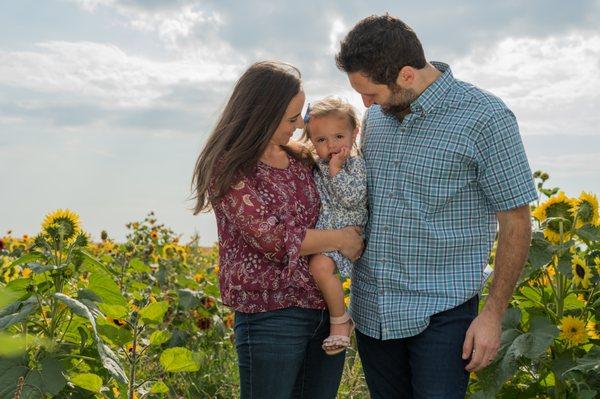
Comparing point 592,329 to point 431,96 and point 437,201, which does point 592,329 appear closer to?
point 437,201

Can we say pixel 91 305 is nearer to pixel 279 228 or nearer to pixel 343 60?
pixel 279 228

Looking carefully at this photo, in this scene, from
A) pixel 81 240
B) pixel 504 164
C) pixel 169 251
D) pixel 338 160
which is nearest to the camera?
pixel 504 164

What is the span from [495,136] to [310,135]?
0.67 m

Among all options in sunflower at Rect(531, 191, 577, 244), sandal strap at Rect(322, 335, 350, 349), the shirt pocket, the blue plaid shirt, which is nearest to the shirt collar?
the blue plaid shirt

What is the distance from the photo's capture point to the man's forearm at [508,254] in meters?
2.82

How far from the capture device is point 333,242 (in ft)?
9.52

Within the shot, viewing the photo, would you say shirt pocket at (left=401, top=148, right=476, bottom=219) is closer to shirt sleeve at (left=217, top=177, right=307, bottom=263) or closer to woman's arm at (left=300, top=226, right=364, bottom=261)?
woman's arm at (left=300, top=226, right=364, bottom=261)

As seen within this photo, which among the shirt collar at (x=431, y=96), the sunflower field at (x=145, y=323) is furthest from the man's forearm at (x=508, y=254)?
the shirt collar at (x=431, y=96)

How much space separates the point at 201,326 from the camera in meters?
5.31

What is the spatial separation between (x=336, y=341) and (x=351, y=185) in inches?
21.1

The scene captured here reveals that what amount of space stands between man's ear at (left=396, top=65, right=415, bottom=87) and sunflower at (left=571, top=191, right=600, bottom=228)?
1090 millimetres

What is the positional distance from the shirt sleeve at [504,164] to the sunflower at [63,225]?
1659 millimetres

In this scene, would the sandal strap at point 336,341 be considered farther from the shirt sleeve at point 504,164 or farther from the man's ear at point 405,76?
the man's ear at point 405,76

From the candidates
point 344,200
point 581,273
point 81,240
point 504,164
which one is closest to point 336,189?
point 344,200
